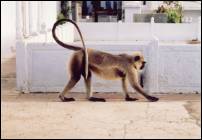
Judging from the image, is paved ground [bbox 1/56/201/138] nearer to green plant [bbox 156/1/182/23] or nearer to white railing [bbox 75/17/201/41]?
white railing [bbox 75/17/201/41]

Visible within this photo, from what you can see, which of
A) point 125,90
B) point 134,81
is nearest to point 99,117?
point 125,90

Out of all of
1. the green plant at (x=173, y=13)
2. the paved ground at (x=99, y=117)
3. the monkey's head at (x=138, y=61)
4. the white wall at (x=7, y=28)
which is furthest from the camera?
the green plant at (x=173, y=13)

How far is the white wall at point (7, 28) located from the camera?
1547 centimetres

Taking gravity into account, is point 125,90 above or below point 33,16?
below

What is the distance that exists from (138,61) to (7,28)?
20.2ft

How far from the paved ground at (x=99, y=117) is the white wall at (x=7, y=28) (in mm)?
4194

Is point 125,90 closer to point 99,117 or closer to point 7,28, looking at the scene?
point 99,117

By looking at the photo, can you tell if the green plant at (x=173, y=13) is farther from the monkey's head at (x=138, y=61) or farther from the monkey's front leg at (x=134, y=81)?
the monkey's front leg at (x=134, y=81)

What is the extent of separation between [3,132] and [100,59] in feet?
11.7

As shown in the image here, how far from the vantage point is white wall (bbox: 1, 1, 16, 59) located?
609 inches

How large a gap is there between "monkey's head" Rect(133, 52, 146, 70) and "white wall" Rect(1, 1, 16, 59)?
521 centimetres

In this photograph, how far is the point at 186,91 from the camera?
11.7 m

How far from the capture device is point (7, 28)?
16.2 metres

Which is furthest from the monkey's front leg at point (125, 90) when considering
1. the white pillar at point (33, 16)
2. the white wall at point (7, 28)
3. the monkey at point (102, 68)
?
the white pillar at point (33, 16)
